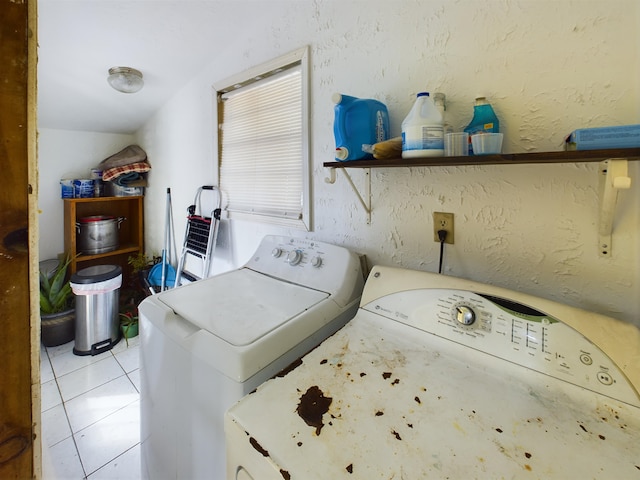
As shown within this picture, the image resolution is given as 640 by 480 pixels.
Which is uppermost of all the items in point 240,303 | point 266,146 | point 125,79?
point 125,79

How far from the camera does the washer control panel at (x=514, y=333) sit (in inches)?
27.3

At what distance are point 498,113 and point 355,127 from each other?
48 cm

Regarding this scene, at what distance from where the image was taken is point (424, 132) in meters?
0.92

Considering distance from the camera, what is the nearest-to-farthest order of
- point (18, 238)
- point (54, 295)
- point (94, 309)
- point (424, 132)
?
1. point (18, 238)
2. point (424, 132)
3. point (94, 309)
4. point (54, 295)

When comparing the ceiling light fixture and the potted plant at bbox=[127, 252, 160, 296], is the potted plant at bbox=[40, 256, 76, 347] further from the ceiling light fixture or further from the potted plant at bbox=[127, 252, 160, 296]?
the ceiling light fixture

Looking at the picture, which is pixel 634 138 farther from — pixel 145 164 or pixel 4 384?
pixel 145 164

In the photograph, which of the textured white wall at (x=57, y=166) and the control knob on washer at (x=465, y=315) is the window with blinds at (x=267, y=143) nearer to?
the control knob on washer at (x=465, y=315)

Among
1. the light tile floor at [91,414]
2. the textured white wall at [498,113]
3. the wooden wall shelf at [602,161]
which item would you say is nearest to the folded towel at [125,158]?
the light tile floor at [91,414]

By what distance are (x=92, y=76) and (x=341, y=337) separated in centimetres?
245

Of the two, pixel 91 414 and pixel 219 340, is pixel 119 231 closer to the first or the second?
pixel 91 414

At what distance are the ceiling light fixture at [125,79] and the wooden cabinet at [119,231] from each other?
4.15ft

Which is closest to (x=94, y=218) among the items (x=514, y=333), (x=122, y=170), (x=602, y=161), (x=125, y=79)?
(x=122, y=170)

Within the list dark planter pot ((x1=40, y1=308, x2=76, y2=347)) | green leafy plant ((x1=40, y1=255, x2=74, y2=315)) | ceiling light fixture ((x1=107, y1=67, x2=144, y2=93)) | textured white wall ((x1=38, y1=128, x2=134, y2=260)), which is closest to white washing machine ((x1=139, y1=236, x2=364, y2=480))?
ceiling light fixture ((x1=107, y1=67, x2=144, y2=93))

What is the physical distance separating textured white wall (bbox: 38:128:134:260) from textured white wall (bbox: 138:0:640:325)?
2.26 meters
